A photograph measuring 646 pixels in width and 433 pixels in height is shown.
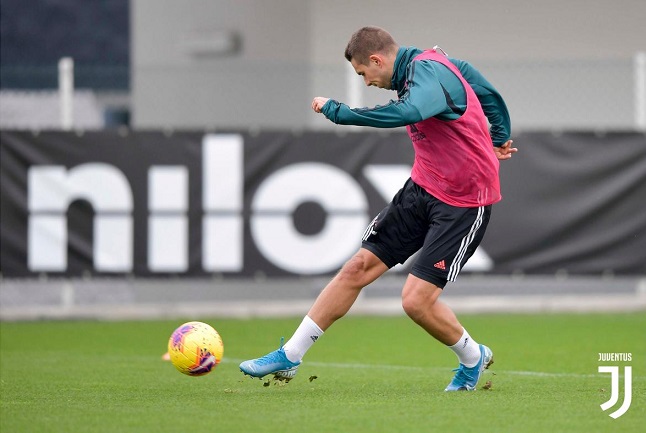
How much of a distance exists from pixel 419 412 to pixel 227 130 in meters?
7.77

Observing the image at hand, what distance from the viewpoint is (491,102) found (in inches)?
300

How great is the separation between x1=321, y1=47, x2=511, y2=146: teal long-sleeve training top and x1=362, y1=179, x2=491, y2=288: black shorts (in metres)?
0.61

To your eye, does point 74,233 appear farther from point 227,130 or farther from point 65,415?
point 65,415

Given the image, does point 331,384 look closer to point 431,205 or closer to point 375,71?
point 431,205

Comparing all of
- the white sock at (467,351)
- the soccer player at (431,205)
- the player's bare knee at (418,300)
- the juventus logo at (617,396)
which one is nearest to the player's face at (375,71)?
the soccer player at (431,205)

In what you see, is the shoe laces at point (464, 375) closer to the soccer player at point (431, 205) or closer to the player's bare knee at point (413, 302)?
the soccer player at point (431, 205)

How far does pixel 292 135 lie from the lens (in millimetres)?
13727

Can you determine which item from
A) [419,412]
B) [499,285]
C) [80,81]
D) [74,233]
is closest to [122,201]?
[74,233]

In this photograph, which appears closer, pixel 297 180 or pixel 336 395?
pixel 336 395

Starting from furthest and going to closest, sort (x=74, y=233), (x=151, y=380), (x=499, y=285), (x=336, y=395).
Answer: (x=499, y=285), (x=74, y=233), (x=151, y=380), (x=336, y=395)

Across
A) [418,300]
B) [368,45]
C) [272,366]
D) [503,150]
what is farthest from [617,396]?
[368,45]

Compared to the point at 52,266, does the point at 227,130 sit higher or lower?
higher

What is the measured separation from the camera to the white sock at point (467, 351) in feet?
24.1

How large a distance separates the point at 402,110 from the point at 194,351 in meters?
1.95
